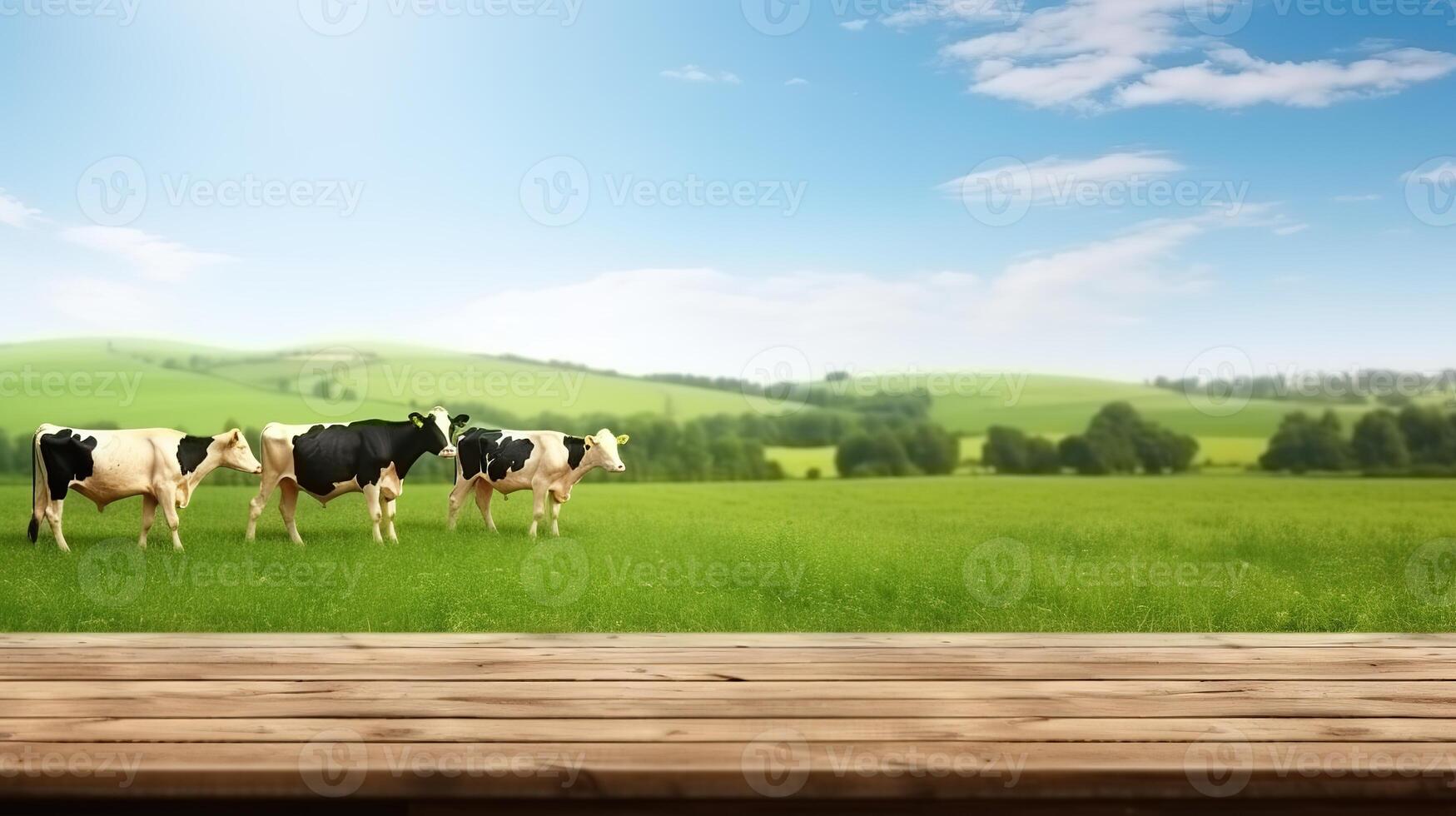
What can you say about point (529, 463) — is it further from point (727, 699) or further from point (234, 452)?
point (727, 699)

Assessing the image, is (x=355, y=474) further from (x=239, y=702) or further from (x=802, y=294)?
(x=239, y=702)

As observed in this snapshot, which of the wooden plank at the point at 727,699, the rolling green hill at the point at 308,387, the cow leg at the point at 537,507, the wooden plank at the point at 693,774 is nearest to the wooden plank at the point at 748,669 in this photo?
the wooden plank at the point at 727,699

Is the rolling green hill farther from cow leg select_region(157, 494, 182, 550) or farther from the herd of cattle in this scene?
cow leg select_region(157, 494, 182, 550)

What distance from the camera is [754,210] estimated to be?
15.5ft

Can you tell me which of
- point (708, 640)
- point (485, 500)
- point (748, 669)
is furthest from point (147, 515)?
point (748, 669)

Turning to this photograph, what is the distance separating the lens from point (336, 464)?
439 centimetres

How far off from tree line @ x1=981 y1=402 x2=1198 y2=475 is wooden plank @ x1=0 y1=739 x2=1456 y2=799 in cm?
322

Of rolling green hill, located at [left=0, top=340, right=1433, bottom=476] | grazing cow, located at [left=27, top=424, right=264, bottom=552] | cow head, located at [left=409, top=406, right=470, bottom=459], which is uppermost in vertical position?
rolling green hill, located at [left=0, top=340, right=1433, bottom=476]

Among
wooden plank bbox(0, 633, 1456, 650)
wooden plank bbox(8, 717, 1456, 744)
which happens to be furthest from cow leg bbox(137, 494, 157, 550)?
wooden plank bbox(8, 717, 1456, 744)

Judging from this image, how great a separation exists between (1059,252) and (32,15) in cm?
416

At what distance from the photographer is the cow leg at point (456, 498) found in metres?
4.53

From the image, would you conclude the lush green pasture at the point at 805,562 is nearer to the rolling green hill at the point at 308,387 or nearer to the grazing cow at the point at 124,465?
the grazing cow at the point at 124,465

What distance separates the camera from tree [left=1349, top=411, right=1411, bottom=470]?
4.84 m

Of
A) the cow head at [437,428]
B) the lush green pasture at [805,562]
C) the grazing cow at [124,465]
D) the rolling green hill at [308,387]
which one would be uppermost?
the rolling green hill at [308,387]
